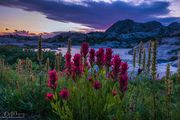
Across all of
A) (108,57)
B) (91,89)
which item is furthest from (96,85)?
(108,57)

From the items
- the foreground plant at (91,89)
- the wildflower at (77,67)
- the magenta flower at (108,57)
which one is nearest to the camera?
the foreground plant at (91,89)

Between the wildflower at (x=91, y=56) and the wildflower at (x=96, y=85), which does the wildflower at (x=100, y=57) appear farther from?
the wildflower at (x=96, y=85)

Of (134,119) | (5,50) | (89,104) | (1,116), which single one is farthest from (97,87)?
(5,50)

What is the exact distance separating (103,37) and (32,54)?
11410cm

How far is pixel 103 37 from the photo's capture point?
137 metres

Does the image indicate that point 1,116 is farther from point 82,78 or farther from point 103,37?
point 103,37

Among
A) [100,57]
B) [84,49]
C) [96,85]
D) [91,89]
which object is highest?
[84,49]

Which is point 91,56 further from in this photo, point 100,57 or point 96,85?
point 96,85

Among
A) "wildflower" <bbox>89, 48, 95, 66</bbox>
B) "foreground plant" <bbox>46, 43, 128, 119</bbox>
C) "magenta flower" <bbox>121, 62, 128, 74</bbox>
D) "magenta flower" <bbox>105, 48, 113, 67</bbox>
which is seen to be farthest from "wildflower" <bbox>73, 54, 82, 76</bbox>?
"magenta flower" <bbox>121, 62, 128, 74</bbox>

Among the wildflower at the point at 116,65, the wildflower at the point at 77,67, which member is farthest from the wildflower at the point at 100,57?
the wildflower at the point at 116,65

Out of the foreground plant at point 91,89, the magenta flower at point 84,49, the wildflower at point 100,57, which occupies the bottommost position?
the foreground plant at point 91,89

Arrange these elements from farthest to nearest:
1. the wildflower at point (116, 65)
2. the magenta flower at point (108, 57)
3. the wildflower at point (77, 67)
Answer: the magenta flower at point (108, 57)
the wildflower at point (77, 67)
the wildflower at point (116, 65)

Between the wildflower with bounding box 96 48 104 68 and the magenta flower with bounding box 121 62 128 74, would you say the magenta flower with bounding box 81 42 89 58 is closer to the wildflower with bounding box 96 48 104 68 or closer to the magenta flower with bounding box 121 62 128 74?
the wildflower with bounding box 96 48 104 68

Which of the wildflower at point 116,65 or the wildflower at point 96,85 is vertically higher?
the wildflower at point 116,65
